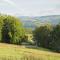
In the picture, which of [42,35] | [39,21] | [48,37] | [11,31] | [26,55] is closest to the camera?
[26,55]

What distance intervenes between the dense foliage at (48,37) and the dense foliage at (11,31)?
3.19m

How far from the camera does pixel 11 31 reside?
172ft

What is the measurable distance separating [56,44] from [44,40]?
3922 millimetres

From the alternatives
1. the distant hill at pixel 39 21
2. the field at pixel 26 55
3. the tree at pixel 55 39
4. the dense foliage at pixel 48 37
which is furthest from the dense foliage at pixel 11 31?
the field at pixel 26 55

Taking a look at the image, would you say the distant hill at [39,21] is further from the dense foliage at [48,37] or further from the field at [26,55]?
the field at [26,55]

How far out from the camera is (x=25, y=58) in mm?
17172

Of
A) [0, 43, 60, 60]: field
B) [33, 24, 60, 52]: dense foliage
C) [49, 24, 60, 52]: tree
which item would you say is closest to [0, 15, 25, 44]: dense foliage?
[33, 24, 60, 52]: dense foliage

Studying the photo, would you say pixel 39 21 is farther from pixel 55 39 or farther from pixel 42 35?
pixel 55 39

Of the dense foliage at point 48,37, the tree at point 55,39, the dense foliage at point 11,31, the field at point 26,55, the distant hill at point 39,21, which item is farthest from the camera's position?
the distant hill at point 39,21

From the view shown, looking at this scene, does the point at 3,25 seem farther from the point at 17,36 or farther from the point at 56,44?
the point at 56,44

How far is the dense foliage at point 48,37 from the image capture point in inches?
1799

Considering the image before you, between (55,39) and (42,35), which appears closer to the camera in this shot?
(55,39)

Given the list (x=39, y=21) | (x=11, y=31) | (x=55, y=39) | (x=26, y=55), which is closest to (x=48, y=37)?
(x=55, y=39)

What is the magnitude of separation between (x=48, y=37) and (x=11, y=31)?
8.31 m
